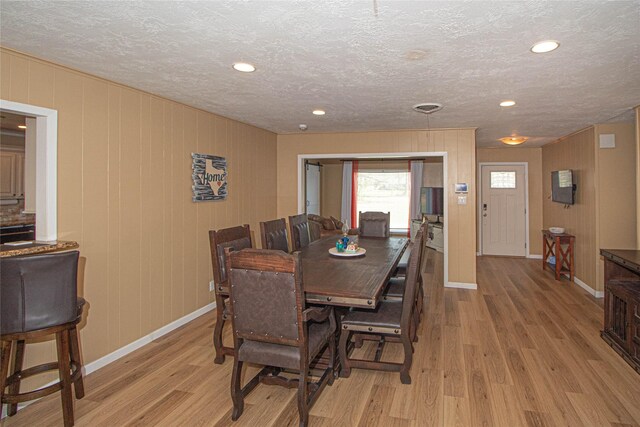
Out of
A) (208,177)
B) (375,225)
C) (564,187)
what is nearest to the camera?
(208,177)

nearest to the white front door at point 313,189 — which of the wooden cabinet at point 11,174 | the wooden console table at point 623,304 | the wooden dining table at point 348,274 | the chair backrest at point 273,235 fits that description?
the wooden dining table at point 348,274

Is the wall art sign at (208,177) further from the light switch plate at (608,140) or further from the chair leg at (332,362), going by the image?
the light switch plate at (608,140)

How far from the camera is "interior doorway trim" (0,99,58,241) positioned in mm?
2564

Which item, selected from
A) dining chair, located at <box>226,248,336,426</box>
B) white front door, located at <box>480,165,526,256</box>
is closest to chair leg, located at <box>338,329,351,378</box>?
dining chair, located at <box>226,248,336,426</box>

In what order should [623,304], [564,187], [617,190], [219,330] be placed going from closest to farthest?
[219,330] < [623,304] < [617,190] < [564,187]

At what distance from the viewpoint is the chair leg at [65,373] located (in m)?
2.13

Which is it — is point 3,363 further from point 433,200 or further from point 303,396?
point 433,200

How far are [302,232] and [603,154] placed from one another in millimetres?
4061

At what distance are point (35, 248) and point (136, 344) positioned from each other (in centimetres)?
145

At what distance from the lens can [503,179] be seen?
25.5 feet

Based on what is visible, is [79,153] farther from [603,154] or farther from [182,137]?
[603,154]

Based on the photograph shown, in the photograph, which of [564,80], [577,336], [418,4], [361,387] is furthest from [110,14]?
[577,336]

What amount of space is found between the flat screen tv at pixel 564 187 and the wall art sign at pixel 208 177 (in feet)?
16.8

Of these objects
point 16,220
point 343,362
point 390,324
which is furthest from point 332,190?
point 390,324
